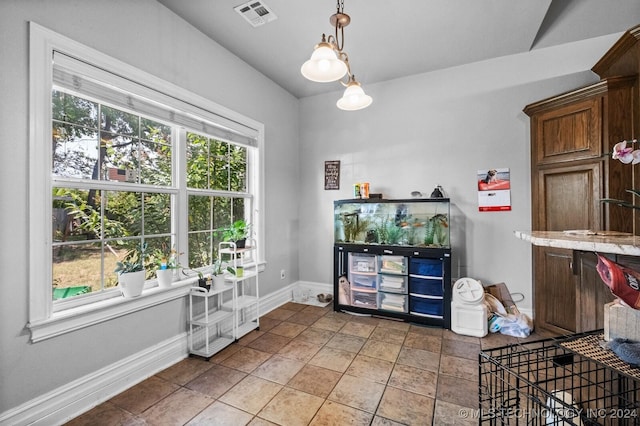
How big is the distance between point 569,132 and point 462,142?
3.08 ft

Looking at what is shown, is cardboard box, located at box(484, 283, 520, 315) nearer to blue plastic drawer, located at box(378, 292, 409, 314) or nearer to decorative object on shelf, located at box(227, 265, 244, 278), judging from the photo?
blue plastic drawer, located at box(378, 292, 409, 314)

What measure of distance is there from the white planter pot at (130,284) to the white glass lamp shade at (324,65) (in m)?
1.75

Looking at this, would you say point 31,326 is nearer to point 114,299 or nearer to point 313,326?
point 114,299

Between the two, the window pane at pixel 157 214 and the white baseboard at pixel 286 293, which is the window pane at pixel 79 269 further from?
the white baseboard at pixel 286 293

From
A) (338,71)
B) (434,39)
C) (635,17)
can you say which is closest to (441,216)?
(434,39)

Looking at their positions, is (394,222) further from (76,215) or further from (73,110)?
(73,110)

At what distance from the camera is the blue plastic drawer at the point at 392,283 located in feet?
10.4

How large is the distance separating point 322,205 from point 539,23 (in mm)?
2816

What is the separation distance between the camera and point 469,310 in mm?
2809

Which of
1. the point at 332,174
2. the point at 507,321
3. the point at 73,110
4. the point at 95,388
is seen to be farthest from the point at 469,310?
the point at 73,110

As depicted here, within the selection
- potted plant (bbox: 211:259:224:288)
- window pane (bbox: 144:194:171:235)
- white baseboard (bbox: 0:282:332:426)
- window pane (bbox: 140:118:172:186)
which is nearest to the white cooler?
potted plant (bbox: 211:259:224:288)

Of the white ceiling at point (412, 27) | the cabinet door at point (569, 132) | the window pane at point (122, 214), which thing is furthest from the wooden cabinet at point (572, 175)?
the window pane at point (122, 214)

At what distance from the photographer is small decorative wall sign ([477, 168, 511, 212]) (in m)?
3.08

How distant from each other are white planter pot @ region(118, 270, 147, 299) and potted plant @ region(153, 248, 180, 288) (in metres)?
0.20
